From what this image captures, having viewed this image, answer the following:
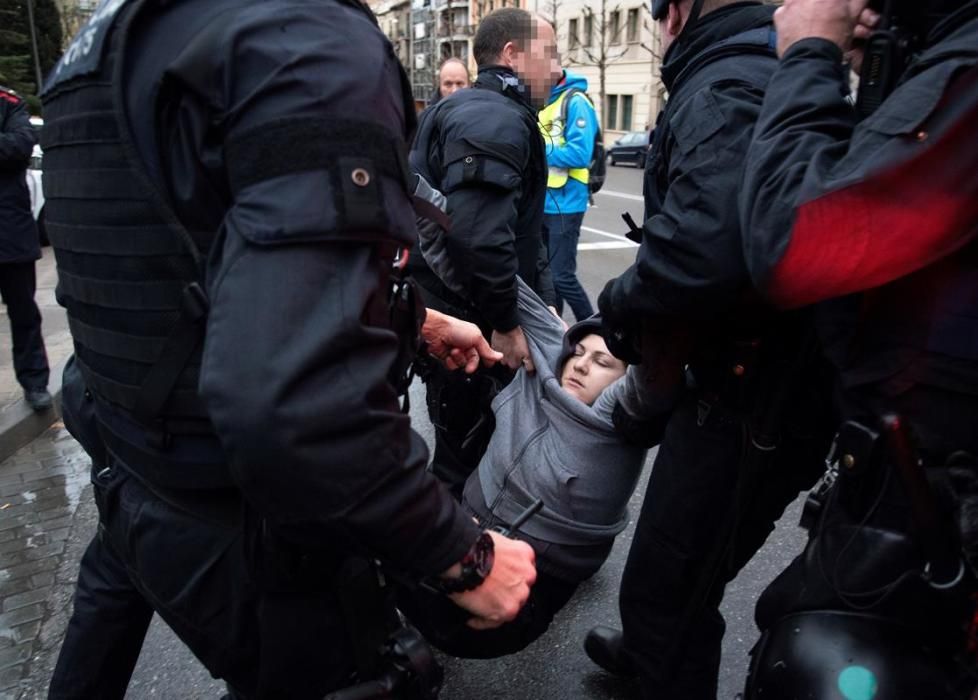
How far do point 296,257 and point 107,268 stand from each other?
44cm

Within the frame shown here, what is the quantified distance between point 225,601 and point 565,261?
467cm

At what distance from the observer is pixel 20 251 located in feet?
13.4

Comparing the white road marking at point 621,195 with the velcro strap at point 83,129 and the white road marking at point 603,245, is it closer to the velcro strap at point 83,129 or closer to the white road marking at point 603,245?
the white road marking at point 603,245

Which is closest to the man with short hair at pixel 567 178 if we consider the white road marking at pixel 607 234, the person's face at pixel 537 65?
the person's face at pixel 537 65

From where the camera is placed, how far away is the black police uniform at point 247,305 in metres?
0.98

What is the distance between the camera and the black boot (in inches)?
92.9

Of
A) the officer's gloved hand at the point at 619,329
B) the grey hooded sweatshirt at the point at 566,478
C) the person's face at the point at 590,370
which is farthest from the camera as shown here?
the person's face at the point at 590,370

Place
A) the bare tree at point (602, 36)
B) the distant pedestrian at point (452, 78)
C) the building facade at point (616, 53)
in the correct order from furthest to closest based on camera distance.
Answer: the bare tree at point (602, 36) → the building facade at point (616, 53) → the distant pedestrian at point (452, 78)

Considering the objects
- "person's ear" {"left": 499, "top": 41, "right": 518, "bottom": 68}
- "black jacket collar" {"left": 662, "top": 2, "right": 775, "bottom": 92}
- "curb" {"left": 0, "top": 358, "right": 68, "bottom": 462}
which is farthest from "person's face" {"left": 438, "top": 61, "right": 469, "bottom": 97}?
"black jacket collar" {"left": 662, "top": 2, "right": 775, "bottom": 92}

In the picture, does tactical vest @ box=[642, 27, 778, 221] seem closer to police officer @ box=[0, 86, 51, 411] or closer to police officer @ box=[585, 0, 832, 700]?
police officer @ box=[585, 0, 832, 700]

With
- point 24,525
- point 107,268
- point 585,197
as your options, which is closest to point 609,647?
point 107,268

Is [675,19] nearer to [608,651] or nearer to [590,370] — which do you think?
A: [590,370]

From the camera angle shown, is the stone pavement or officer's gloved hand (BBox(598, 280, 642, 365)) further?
the stone pavement

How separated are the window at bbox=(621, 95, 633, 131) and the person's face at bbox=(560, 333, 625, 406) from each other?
37652 mm
